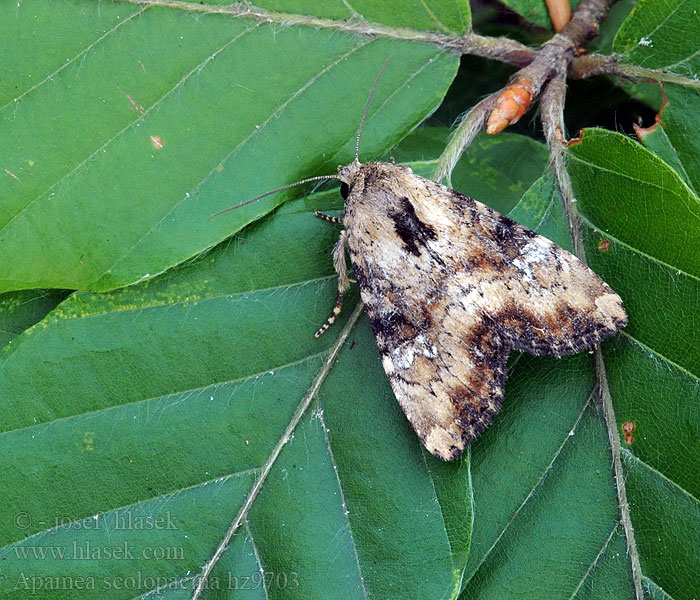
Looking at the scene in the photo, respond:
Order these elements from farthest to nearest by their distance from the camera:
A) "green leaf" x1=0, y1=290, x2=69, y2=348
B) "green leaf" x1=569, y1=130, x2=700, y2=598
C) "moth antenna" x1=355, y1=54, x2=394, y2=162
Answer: "green leaf" x1=0, y1=290, x2=69, y2=348 < "moth antenna" x1=355, y1=54, x2=394, y2=162 < "green leaf" x1=569, y1=130, x2=700, y2=598

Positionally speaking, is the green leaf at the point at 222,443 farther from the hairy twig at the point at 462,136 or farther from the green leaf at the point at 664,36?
the green leaf at the point at 664,36

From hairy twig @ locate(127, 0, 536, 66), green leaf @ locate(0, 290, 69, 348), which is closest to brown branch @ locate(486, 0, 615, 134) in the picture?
hairy twig @ locate(127, 0, 536, 66)

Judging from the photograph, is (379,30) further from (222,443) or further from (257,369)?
(222,443)

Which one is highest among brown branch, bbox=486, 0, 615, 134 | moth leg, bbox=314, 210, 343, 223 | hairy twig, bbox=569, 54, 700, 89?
brown branch, bbox=486, 0, 615, 134

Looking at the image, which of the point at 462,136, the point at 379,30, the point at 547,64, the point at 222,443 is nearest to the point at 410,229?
the point at 462,136

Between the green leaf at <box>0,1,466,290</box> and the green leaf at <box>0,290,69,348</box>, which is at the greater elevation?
the green leaf at <box>0,1,466,290</box>

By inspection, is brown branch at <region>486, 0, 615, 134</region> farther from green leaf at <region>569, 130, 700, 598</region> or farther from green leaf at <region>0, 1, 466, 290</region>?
green leaf at <region>0, 1, 466, 290</region>

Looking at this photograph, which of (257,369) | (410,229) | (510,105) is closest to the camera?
(257,369)
